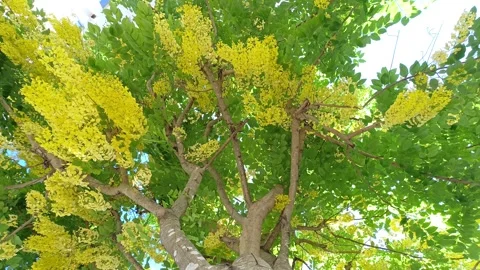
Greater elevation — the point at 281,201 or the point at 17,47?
the point at 17,47

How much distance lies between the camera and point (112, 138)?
8.95 ft

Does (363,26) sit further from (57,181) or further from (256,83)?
(57,181)

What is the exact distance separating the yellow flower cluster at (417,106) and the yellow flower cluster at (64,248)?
232 centimetres

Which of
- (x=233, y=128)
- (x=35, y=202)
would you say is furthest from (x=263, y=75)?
(x=35, y=202)

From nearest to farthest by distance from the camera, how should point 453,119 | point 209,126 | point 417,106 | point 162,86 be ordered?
point 417,106 → point 453,119 → point 162,86 → point 209,126

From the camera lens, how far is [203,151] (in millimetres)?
3301

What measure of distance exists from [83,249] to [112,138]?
1349mm

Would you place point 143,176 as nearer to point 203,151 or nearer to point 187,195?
point 187,195

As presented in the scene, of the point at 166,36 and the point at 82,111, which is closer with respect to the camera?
the point at 82,111

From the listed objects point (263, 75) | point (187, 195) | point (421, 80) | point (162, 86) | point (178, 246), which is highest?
point (162, 86)

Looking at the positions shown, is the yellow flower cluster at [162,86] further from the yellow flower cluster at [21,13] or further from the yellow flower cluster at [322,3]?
the yellow flower cluster at [322,3]

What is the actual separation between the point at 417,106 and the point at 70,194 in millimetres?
2372

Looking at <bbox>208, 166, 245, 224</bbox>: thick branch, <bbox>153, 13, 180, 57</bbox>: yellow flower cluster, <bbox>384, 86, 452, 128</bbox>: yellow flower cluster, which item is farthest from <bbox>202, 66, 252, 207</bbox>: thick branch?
<bbox>384, 86, 452, 128</bbox>: yellow flower cluster

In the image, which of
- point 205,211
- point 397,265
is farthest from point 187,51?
point 397,265
